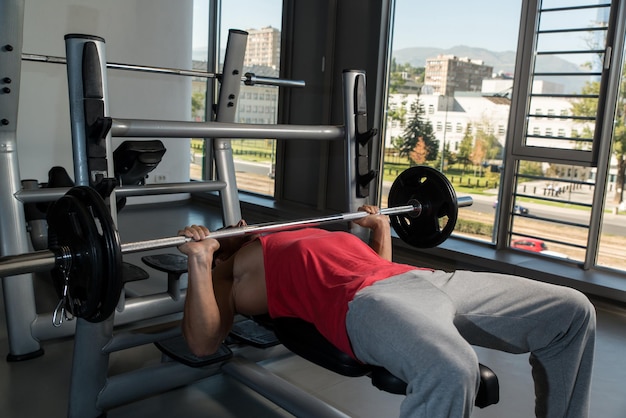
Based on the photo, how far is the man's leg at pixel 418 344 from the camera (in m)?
1.11

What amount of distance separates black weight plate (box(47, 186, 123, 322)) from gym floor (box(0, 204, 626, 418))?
71cm

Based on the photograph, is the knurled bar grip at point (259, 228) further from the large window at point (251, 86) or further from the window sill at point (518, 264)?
the large window at point (251, 86)

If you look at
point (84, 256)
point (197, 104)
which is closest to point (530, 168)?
point (84, 256)

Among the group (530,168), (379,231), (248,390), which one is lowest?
(248,390)

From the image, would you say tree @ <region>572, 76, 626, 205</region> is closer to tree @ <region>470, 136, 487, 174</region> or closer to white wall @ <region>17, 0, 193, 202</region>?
tree @ <region>470, 136, 487, 174</region>

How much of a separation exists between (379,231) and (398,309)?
71cm

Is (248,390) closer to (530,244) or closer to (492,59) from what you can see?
(530,244)

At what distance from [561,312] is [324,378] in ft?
3.28

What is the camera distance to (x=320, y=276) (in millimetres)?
1458

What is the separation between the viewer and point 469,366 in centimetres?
113

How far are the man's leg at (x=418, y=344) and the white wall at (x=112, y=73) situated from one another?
362cm

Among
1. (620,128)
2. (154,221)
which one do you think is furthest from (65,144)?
(620,128)

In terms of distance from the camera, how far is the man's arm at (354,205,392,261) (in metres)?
1.92

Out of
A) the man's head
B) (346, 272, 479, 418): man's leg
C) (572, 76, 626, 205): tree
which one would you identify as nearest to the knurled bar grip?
the man's head
